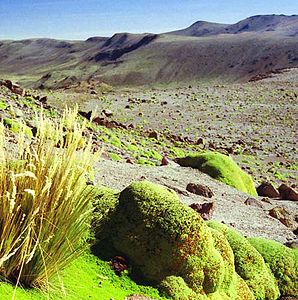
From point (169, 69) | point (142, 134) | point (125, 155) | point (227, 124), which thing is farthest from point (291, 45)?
point (125, 155)

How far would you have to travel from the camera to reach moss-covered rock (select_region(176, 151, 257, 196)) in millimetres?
17516

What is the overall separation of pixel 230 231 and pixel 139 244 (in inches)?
100.0

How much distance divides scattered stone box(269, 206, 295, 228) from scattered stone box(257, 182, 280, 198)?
394 centimetres

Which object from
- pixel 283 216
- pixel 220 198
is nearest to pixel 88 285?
pixel 283 216

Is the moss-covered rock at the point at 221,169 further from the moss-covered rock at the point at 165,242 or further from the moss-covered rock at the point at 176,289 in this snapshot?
the moss-covered rock at the point at 176,289

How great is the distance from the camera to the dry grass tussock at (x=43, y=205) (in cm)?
394

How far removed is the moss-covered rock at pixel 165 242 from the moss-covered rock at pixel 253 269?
1216mm

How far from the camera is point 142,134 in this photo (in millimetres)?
28109

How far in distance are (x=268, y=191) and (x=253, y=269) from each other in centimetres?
1170

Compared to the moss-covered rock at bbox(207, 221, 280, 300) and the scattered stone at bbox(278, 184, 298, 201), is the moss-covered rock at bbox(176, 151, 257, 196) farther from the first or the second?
the moss-covered rock at bbox(207, 221, 280, 300)

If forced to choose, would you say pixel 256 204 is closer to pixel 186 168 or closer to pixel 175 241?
pixel 186 168

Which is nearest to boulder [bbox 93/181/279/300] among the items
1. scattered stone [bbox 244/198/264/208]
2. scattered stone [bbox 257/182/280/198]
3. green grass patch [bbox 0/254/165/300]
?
green grass patch [bbox 0/254/165/300]

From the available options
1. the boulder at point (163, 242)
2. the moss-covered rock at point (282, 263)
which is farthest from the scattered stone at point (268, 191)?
the boulder at point (163, 242)

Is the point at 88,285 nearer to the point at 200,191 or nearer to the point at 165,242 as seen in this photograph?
the point at 165,242
